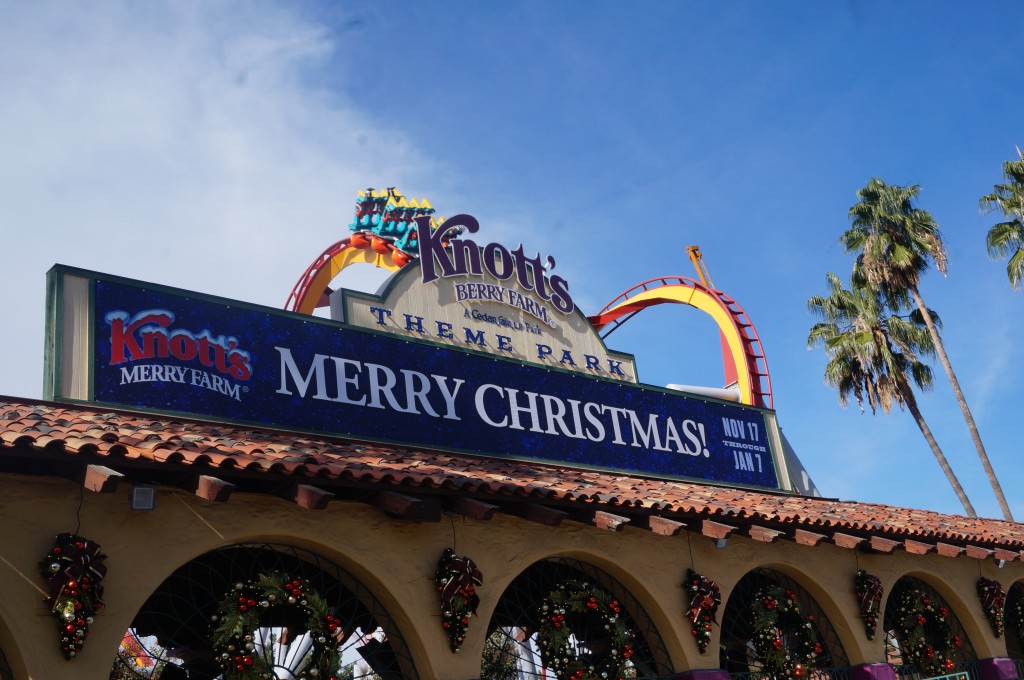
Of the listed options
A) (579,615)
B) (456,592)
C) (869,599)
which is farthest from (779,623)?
(456,592)

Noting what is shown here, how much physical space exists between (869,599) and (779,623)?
1.37 meters

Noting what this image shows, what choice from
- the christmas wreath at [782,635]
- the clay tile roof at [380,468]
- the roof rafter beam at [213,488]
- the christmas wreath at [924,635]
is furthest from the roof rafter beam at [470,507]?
the christmas wreath at [924,635]

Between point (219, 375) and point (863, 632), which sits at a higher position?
point (219, 375)

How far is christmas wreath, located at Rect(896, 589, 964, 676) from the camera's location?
48.4 feet

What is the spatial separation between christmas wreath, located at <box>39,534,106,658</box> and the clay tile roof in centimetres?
71

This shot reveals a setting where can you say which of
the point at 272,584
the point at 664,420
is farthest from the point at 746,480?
the point at 272,584

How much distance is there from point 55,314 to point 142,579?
11.8ft

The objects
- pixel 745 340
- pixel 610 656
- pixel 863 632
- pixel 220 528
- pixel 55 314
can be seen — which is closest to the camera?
pixel 220 528

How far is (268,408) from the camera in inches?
460

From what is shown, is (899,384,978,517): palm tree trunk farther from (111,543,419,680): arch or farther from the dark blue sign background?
(111,543,419,680): arch

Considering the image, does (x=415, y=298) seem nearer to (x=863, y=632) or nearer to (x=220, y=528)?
(x=220, y=528)

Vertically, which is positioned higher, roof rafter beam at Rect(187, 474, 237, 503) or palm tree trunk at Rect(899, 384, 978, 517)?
palm tree trunk at Rect(899, 384, 978, 517)

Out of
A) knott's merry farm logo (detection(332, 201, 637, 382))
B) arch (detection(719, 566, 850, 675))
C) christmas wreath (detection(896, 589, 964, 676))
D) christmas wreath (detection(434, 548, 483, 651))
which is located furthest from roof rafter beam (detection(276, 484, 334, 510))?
christmas wreath (detection(896, 589, 964, 676))

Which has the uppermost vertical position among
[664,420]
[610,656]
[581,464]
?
[664,420]
